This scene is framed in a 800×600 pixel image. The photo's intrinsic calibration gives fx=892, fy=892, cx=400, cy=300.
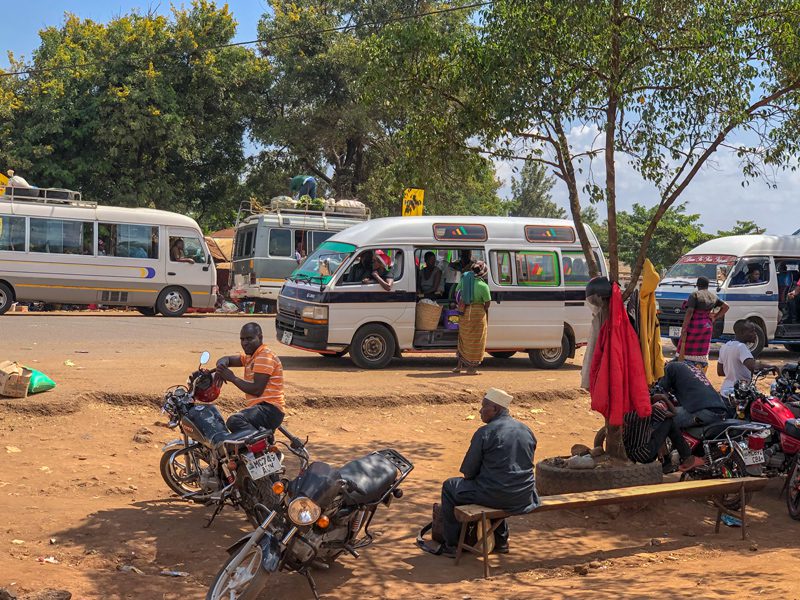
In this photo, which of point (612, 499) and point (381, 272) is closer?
point (612, 499)

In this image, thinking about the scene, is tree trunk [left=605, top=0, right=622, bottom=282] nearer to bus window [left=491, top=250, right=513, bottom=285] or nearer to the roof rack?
bus window [left=491, top=250, right=513, bottom=285]

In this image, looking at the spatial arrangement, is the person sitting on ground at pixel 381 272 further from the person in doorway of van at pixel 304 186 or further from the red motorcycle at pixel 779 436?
the person in doorway of van at pixel 304 186

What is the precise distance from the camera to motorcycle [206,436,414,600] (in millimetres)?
5020

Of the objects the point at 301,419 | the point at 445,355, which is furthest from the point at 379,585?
the point at 445,355

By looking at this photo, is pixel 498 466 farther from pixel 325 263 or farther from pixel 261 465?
pixel 325 263

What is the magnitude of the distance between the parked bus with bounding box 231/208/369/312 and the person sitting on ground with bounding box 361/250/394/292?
10123mm

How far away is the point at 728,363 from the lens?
960cm

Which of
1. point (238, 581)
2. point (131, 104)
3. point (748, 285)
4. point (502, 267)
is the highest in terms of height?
point (131, 104)

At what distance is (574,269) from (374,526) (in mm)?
8480

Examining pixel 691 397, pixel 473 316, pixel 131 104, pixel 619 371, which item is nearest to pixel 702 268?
pixel 473 316

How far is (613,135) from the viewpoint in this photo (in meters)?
8.43

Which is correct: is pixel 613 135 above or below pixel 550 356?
above

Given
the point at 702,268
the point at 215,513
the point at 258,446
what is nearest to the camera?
the point at 258,446

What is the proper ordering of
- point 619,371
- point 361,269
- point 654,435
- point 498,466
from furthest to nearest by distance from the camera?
point 361,269
point 654,435
point 619,371
point 498,466
